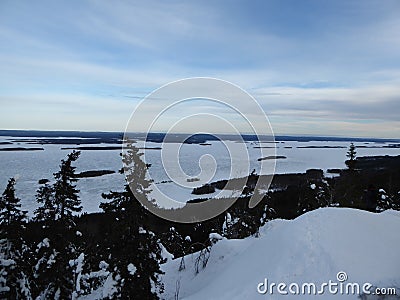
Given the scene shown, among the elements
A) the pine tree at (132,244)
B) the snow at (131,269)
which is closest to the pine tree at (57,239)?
the pine tree at (132,244)

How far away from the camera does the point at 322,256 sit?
566cm

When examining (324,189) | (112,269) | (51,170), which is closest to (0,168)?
(51,170)

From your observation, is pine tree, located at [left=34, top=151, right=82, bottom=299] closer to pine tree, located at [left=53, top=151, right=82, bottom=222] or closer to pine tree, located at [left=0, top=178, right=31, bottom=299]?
pine tree, located at [left=53, top=151, right=82, bottom=222]

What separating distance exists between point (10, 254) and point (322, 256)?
7524 millimetres

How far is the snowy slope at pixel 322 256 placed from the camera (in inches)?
214

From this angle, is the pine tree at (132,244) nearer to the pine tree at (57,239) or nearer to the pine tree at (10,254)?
the pine tree at (57,239)

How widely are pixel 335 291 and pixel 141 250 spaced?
3.98 meters

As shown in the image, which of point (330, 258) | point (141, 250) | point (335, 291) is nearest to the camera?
point (335, 291)

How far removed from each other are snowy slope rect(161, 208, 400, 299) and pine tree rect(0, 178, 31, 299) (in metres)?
4.94

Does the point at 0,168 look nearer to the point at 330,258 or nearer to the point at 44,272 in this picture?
the point at 44,272

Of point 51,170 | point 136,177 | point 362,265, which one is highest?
point 136,177

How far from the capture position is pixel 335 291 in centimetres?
523

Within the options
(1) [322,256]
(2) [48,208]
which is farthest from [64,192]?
(1) [322,256]

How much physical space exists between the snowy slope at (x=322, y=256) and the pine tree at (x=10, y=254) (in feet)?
16.2
